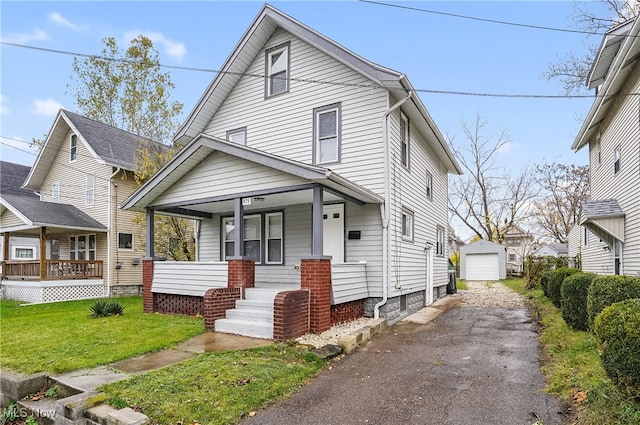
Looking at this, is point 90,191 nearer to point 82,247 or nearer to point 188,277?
point 82,247

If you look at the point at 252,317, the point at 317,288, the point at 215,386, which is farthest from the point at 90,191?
the point at 215,386

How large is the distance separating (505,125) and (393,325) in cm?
2797

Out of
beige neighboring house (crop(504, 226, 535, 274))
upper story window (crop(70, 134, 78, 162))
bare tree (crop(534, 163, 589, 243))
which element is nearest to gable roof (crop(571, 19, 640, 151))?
upper story window (crop(70, 134, 78, 162))

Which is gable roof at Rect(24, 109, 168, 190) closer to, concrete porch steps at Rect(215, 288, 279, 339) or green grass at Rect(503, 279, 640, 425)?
concrete porch steps at Rect(215, 288, 279, 339)

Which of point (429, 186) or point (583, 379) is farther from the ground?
point (429, 186)

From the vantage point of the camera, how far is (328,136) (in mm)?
11000

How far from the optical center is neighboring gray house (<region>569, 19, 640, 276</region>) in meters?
9.66

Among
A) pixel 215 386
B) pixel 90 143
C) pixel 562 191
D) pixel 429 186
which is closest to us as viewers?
pixel 215 386

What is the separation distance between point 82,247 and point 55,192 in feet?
12.0

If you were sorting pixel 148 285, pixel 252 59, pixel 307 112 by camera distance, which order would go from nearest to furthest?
pixel 148 285
pixel 307 112
pixel 252 59

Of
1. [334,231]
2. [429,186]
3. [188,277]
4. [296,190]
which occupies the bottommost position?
[188,277]

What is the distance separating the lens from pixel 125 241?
18.8 metres

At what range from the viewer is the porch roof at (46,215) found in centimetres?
1588

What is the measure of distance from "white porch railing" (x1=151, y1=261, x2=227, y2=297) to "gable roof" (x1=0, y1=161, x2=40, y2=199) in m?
18.3
